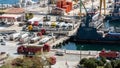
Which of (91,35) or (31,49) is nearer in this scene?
(31,49)

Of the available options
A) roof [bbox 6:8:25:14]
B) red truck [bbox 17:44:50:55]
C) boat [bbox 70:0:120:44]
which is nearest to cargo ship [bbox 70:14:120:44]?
boat [bbox 70:0:120:44]

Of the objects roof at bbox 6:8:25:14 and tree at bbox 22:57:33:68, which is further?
roof at bbox 6:8:25:14

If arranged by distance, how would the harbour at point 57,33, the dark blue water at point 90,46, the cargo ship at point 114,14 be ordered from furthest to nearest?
the cargo ship at point 114,14
the dark blue water at point 90,46
the harbour at point 57,33

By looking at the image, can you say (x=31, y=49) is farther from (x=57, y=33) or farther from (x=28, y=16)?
(x=28, y=16)

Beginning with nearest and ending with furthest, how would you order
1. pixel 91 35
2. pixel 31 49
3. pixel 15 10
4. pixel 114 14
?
pixel 31 49
pixel 91 35
pixel 114 14
pixel 15 10

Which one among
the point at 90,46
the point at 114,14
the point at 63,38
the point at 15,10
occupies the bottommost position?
the point at 90,46

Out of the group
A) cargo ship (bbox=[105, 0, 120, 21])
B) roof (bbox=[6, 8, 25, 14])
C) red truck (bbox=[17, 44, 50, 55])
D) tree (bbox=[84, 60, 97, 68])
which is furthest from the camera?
roof (bbox=[6, 8, 25, 14])

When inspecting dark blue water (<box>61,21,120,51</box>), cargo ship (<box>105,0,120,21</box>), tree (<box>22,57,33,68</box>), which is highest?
cargo ship (<box>105,0,120,21</box>)

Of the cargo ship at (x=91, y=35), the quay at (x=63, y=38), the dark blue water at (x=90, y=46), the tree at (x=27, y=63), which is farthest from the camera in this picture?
the cargo ship at (x=91, y=35)

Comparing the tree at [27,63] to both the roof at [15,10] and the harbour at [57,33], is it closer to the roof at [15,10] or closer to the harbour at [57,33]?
the harbour at [57,33]

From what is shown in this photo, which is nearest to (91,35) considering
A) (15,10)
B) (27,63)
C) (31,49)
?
(31,49)

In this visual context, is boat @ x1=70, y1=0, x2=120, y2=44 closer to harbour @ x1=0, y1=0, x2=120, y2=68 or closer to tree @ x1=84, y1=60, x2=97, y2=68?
harbour @ x1=0, y1=0, x2=120, y2=68

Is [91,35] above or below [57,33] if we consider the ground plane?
below

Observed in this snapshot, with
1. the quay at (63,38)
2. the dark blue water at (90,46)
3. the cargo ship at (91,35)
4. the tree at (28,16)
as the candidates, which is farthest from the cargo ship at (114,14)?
the dark blue water at (90,46)
